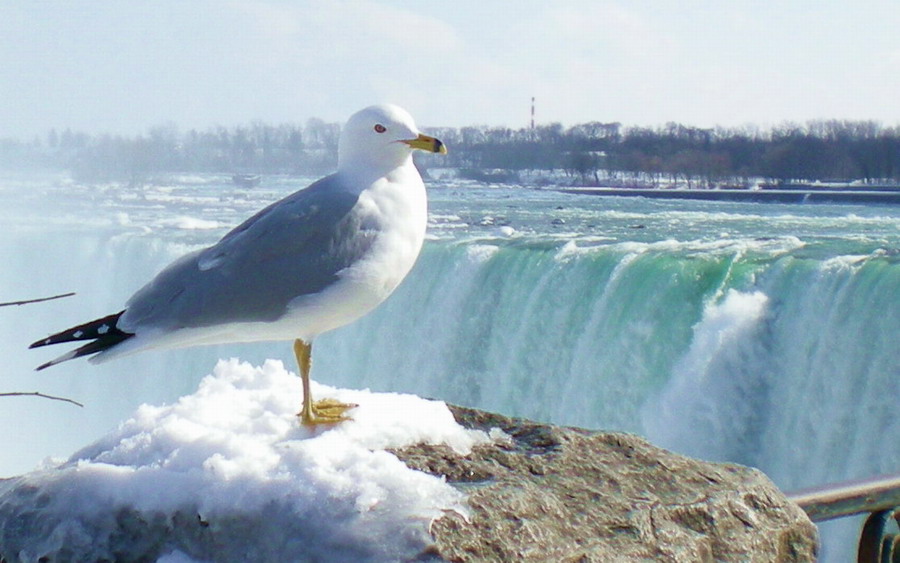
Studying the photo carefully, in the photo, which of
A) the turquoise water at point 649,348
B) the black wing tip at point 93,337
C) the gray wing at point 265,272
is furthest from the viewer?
the turquoise water at point 649,348

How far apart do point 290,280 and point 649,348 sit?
7.05m

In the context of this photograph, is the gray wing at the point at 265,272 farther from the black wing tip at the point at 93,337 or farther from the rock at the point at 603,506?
the rock at the point at 603,506

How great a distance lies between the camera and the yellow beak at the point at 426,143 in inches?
74.8

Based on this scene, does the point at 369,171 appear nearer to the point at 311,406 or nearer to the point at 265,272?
the point at 265,272

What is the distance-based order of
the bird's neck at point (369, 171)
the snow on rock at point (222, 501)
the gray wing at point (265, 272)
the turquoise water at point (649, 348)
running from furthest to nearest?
the turquoise water at point (649, 348) → the bird's neck at point (369, 171) → the gray wing at point (265, 272) → the snow on rock at point (222, 501)

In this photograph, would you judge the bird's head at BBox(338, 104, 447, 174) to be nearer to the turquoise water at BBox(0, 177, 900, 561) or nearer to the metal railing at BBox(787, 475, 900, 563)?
the metal railing at BBox(787, 475, 900, 563)

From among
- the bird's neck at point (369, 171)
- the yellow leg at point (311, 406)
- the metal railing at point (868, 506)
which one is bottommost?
the metal railing at point (868, 506)

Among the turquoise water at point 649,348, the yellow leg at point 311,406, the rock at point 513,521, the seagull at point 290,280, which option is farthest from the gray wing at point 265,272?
the turquoise water at point 649,348

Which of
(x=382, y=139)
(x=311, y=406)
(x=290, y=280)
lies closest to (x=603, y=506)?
(x=311, y=406)

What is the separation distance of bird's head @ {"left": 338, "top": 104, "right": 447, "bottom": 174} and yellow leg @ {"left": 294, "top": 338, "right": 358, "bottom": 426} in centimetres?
32

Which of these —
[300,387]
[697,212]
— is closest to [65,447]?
[697,212]

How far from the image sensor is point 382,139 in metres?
1.90

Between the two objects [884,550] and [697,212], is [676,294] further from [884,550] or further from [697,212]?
[697,212]

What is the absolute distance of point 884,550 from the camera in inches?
76.0
